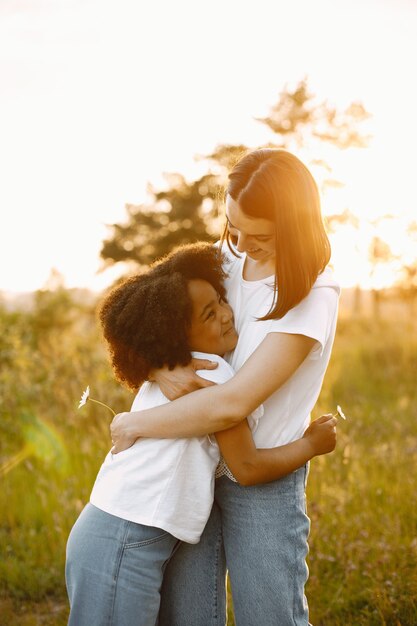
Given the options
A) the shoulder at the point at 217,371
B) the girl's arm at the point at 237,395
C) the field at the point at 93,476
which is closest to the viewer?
the girl's arm at the point at 237,395

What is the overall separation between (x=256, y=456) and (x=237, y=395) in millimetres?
214

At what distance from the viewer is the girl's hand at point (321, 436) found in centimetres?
204

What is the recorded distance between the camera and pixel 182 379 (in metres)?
1.98

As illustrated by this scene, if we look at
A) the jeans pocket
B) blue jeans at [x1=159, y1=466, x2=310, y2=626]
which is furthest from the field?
the jeans pocket

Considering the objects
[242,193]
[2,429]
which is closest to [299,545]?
[242,193]

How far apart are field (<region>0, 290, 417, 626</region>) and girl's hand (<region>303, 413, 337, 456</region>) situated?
121cm

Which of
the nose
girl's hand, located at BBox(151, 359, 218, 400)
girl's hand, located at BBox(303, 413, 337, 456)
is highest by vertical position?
the nose

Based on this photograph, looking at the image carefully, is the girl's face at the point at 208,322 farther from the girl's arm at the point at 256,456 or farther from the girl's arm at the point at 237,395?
the girl's arm at the point at 256,456

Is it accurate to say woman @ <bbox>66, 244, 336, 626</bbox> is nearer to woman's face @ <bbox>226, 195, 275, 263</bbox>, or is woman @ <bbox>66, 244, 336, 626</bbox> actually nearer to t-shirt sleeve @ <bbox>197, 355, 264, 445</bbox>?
t-shirt sleeve @ <bbox>197, 355, 264, 445</bbox>

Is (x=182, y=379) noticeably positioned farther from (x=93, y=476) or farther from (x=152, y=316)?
(x=93, y=476)

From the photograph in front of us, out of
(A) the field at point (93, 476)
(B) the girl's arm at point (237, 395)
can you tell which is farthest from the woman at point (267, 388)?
(A) the field at point (93, 476)

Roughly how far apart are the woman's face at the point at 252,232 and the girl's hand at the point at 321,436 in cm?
57

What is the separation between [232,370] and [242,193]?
21.9 inches

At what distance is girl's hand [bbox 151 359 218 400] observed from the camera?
197cm
